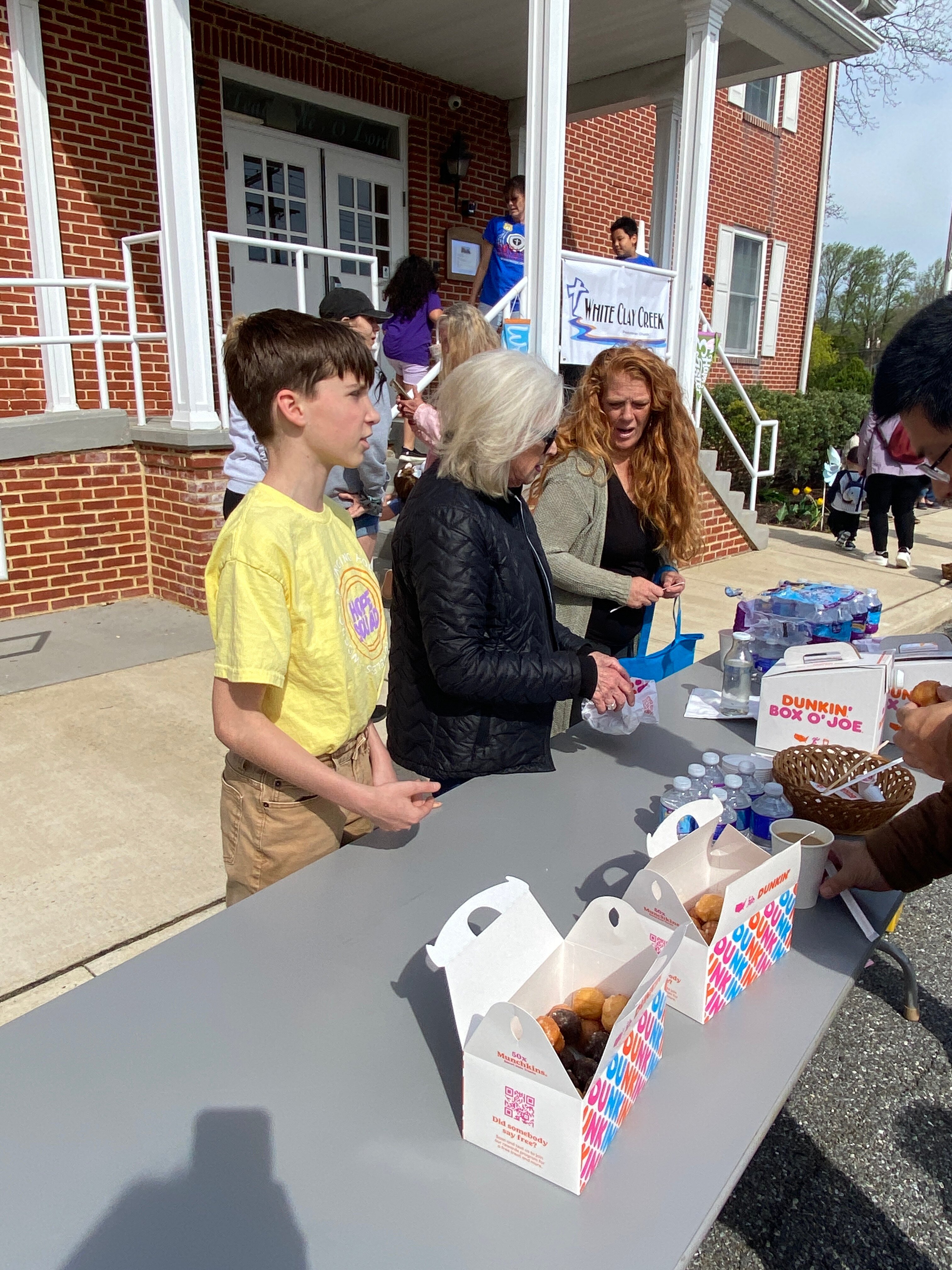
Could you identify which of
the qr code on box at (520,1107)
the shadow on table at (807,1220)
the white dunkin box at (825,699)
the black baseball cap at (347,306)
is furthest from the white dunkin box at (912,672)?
the black baseball cap at (347,306)

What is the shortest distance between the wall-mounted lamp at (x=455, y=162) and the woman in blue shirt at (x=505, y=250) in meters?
0.75

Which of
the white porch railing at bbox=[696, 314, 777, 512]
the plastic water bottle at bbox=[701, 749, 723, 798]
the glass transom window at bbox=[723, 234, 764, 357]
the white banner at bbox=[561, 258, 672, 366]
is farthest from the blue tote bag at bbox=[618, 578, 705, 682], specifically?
the glass transom window at bbox=[723, 234, 764, 357]

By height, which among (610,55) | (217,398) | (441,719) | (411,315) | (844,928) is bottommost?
(844,928)

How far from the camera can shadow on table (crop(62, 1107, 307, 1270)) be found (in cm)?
89

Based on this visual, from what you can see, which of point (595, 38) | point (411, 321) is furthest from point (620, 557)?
point (595, 38)

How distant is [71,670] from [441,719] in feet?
10.7

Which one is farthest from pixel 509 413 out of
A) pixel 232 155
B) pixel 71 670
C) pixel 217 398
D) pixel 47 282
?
pixel 232 155

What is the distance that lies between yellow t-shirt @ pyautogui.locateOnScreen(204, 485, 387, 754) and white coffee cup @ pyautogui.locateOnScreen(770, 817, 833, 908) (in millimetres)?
801

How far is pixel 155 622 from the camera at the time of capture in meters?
5.41

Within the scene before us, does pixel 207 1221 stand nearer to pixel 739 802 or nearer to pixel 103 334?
pixel 739 802

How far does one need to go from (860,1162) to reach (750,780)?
992mm

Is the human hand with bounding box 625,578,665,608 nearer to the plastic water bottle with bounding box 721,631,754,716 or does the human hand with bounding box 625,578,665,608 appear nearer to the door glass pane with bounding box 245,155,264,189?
the plastic water bottle with bounding box 721,631,754,716

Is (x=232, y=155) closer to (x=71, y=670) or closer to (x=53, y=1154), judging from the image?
(x=71, y=670)

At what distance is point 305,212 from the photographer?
7.67m
